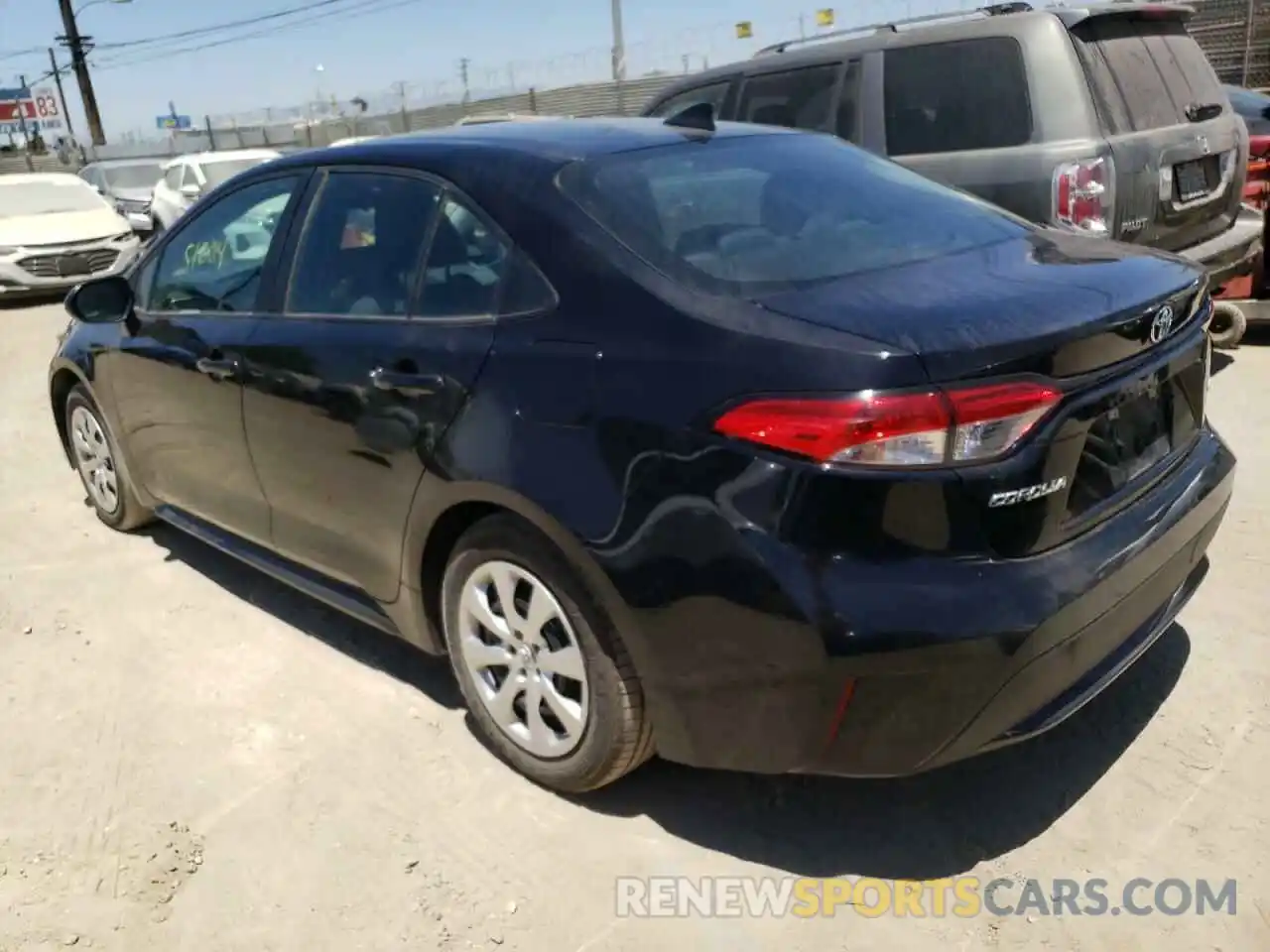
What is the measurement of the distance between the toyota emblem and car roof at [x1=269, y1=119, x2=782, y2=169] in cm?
134

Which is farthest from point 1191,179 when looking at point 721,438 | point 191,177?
point 191,177

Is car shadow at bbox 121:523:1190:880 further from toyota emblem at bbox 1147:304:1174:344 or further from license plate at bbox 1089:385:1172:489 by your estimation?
toyota emblem at bbox 1147:304:1174:344

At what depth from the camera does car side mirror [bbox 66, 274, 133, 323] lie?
14.0ft

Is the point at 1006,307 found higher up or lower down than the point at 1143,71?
lower down

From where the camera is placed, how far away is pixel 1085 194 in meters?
5.12

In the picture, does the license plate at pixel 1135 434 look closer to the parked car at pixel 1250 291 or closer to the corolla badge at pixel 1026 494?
the corolla badge at pixel 1026 494

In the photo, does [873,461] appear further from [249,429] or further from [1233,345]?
[1233,345]

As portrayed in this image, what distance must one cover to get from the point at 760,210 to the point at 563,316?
0.68 meters

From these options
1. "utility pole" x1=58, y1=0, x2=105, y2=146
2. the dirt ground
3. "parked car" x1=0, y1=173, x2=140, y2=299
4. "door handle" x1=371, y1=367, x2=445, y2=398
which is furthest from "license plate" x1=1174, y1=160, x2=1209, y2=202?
"utility pole" x1=58, y1=0, x2=105, y2=146

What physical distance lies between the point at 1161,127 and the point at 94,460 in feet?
17.3

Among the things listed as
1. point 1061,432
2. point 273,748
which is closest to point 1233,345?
point 1061,432

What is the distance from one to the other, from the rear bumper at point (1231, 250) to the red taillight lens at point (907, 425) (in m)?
3.98

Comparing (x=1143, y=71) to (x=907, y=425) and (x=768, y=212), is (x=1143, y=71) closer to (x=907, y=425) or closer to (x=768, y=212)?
(x=768, y=212)

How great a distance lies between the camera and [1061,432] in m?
2.26
